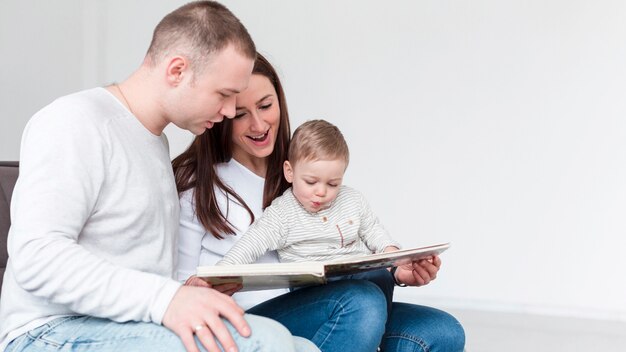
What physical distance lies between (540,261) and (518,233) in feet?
0.61

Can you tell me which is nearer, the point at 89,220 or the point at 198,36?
the point at 89,220

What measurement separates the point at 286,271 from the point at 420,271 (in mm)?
626

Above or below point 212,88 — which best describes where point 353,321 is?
below

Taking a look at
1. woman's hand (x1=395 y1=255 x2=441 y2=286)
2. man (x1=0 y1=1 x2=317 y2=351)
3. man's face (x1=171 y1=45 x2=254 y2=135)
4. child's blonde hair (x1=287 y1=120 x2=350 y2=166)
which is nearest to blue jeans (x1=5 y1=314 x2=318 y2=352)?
man (x1=0 y1=1 x2=317 y2=351)

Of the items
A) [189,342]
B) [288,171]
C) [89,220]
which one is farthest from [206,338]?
[288,171]

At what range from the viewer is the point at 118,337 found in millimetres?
1190

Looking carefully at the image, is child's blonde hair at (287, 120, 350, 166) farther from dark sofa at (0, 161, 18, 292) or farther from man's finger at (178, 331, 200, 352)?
man's finger at (178, 331, 200, 352)

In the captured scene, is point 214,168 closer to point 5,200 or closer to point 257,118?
point 257,118

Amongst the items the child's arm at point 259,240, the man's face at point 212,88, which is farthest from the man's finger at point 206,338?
the child's arm at point 259,240

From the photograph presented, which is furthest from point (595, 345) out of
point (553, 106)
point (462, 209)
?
point (553, 106)

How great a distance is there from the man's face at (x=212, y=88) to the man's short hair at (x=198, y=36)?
0.01 meters

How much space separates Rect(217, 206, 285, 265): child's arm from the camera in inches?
71.8

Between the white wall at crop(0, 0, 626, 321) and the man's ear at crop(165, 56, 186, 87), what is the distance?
2.84m

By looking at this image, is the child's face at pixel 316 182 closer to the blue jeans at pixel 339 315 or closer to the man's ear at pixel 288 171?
the man's ear at pixel 288 171
